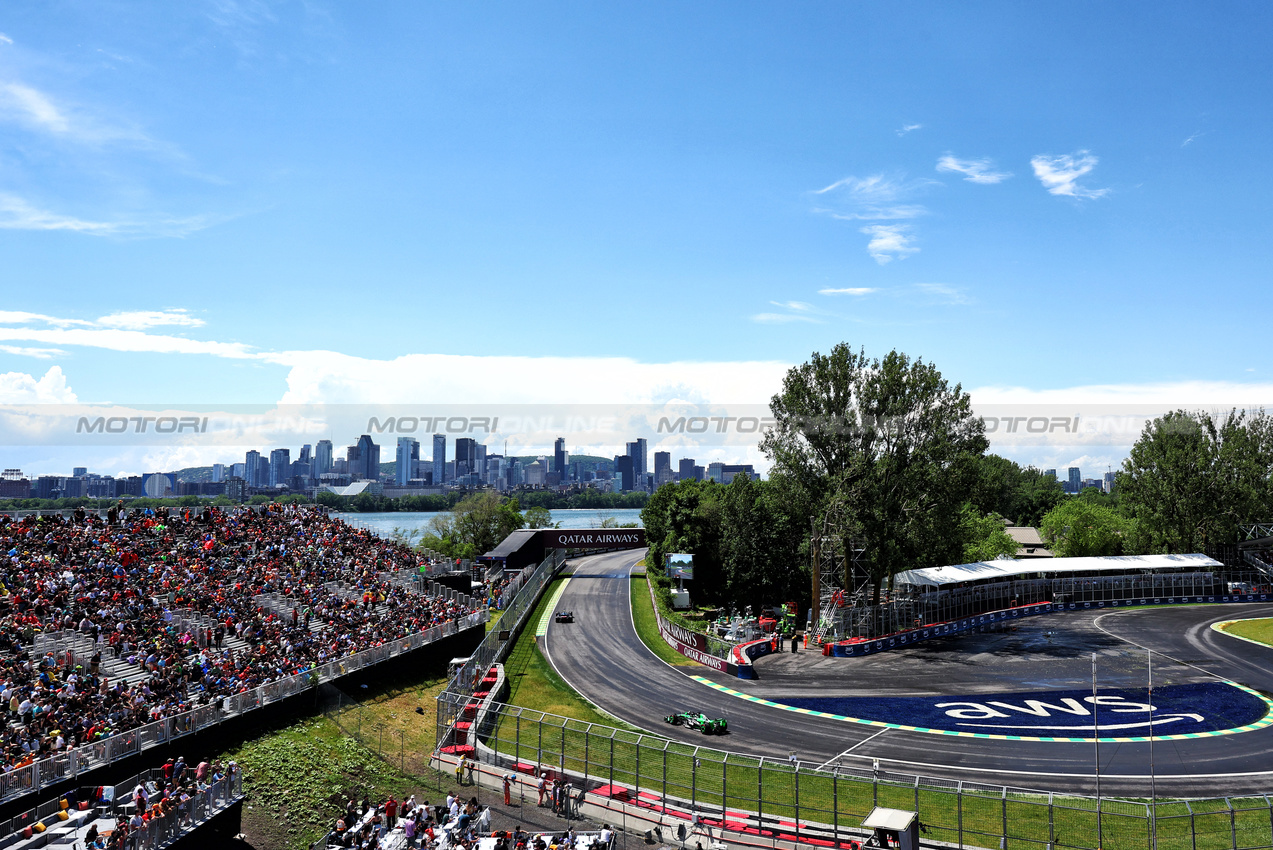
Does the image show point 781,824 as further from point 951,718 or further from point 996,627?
point 996,627

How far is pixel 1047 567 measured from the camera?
74.8m

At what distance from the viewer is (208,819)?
2366 cm

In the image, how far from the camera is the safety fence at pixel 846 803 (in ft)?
75.3

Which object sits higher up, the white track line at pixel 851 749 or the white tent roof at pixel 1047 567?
the white tent roof at pixel 1047 567

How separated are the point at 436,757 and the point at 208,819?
8374 millimetres

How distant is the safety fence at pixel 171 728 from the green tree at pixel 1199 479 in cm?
8393

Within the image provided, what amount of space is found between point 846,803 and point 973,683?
2145 centimetres

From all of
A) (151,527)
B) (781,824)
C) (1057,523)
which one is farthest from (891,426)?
(1057,523)

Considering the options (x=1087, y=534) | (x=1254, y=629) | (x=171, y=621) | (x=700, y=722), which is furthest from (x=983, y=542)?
(x=171, y=621)

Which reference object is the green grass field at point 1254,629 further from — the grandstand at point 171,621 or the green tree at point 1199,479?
the grandstand at point 171,621

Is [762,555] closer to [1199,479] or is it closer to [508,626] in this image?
[508,626]

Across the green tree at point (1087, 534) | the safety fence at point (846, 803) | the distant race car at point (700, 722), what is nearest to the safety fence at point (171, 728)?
the safety fence at point (846, 803)

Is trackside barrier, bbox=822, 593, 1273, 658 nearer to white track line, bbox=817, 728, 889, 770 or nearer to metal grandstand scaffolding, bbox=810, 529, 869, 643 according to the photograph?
metal grandstand scaffolding, bbox=810, 529, 869, 643

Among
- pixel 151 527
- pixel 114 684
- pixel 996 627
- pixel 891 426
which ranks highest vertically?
pixel 891 426
